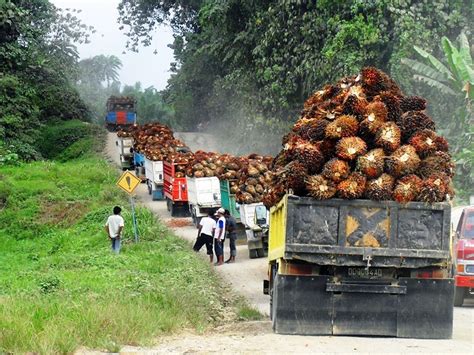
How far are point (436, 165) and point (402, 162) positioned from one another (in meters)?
0.51

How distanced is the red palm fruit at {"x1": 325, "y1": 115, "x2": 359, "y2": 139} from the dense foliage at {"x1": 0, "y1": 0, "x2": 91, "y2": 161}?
34255mm

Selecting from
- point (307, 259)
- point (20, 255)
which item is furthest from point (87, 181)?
point (307, 259)

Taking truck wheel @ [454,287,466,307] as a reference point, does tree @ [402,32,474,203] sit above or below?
above

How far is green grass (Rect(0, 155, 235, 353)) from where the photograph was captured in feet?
39.8

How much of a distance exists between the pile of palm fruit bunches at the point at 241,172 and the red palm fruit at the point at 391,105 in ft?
31.7

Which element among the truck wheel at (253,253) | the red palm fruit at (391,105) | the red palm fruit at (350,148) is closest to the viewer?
the red palm fruit at (350,148)

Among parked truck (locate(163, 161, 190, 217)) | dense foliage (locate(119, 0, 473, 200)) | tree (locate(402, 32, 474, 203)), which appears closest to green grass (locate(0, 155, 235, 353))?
parked truck (locate(163, 161, 190, 217))

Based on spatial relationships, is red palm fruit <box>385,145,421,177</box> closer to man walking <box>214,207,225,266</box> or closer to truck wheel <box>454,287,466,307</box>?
truck wheel <box>454,287,466,307</box>

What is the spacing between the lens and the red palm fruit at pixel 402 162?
1309 cm

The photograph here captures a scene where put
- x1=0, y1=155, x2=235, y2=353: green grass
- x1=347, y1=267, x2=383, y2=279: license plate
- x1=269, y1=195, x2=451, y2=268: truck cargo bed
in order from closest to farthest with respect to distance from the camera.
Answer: x1=0, y1=155, x2=235, y2=353: green grass, x1=269, y1=195, x2=451, y2=268: truck cargo bed, x1=347, y1=267, x2=383, y2=279: license plate

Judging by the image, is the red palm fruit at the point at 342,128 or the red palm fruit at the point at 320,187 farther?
the red palm fruit at the point at 342,128

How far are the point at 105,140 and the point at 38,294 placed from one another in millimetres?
43874

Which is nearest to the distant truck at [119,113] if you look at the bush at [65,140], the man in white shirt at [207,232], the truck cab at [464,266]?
the bush at [65,140]

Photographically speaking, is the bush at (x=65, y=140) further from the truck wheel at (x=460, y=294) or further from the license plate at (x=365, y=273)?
the license plate at (x=365, y=273)
